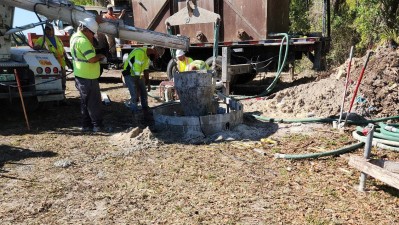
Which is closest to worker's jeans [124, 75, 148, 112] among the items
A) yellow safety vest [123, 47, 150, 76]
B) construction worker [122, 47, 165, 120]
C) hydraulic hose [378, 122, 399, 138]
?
construction worker [122, 47, 165, 120]

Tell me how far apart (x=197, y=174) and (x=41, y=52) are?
4490 mm

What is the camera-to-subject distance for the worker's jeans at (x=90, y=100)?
19.6ft

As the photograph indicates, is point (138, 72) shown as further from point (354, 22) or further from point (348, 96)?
point (354, 22)

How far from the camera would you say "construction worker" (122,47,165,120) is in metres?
6.58

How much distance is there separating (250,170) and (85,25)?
3.47 meters

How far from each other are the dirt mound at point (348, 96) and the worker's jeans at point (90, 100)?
10.3 ft

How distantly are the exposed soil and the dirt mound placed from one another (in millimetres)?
28

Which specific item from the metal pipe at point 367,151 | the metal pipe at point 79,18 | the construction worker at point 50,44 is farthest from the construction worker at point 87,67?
the metal pipe at point 367,151

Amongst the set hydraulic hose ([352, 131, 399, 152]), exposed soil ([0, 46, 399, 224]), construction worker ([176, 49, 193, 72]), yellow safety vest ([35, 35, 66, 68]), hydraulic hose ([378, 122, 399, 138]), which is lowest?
exposed soil ([0, 46, 399, 224])

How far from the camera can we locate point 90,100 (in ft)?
19.9

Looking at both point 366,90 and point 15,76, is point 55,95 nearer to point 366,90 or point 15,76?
point 15,76

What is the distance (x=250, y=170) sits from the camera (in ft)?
14.5

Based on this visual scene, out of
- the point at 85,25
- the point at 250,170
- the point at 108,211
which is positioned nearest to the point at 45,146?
the point at 85,25

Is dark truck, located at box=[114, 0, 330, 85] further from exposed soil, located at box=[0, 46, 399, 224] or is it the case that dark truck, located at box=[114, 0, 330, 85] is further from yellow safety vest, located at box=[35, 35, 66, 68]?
yellow safety vest, located at box=[35, 35, 66, 68]
